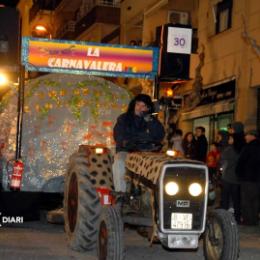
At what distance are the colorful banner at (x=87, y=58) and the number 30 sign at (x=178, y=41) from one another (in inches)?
11.3

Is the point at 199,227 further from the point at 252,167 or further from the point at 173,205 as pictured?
the point at 252,167

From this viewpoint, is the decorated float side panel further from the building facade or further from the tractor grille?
the building facade

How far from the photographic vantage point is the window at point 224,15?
19766 mm

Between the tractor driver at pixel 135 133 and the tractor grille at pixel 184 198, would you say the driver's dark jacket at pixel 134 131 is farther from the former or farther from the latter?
the tractor grille at pixel 184 198

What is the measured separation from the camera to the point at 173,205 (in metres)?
6.69

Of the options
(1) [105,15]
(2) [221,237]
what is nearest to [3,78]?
(2) [221,237]

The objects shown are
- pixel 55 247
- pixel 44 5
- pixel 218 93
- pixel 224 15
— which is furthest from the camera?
pixel 44 5

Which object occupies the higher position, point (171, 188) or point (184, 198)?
point (171, 188)

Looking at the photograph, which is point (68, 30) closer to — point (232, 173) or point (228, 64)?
point (228, 64)

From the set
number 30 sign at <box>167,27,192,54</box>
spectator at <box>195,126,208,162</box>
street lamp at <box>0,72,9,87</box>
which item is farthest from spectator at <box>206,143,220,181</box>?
street lamp at <box>0,72,9,87</box>

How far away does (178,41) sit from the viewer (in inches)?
454

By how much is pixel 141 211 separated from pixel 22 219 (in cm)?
358

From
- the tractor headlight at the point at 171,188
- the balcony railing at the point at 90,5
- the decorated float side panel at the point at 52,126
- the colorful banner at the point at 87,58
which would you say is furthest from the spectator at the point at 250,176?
the balcony railing at the point at 90,5

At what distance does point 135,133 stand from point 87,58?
A: 335cm
